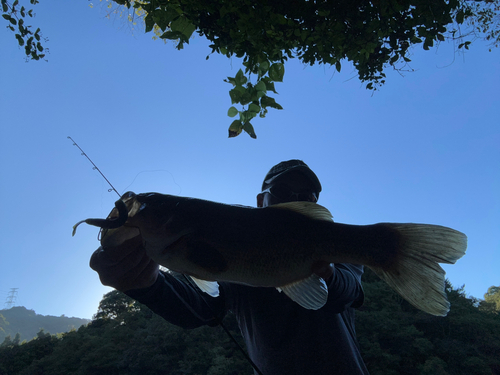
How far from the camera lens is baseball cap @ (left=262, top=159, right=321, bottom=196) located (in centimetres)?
228

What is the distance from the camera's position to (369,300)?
8.70 m

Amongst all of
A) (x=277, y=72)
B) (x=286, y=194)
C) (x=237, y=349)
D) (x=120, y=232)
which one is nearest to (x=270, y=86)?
(x=277, y=72)

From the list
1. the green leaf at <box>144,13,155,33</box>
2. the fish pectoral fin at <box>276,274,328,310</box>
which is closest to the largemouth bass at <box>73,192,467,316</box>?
the fish pectoral fin at <box>276,274,328,310</box>

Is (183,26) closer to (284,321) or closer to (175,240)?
(175,240)

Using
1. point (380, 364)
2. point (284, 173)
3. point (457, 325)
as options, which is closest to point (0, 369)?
point (380, 364)

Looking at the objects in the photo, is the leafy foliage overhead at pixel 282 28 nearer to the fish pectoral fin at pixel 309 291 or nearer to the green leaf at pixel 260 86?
the green leaf at pixel 260 86

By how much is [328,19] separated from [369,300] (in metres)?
9.11

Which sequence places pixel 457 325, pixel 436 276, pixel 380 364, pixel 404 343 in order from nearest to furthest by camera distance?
pixel 436 276 → pixel 380 364 → pixel 404 343 → pixel 457 325

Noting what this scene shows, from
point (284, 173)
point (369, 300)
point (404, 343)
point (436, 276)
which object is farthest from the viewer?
point (369, 300)

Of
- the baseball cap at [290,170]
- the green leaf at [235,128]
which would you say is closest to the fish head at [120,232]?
the green leaf at [235,128]

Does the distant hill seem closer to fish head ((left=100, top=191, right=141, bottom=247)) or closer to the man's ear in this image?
the man's ear

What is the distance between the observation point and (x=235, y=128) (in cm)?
196

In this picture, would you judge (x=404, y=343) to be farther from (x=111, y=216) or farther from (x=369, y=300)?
(x=111, y=216)

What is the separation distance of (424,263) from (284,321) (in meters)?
1.01
